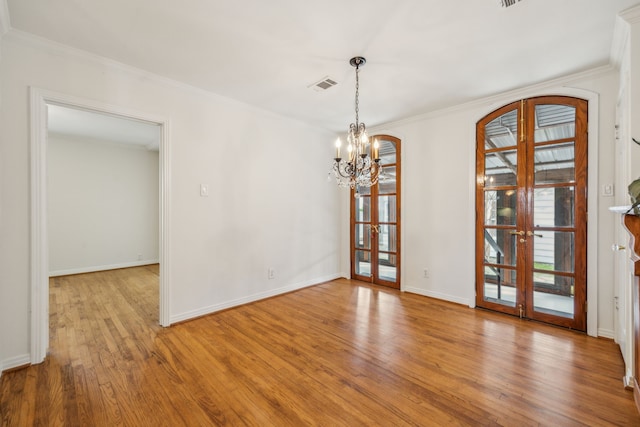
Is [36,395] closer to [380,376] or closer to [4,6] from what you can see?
[380,376]

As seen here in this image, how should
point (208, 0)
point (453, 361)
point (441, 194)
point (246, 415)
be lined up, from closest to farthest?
point (246, 415) < point (208, 0) < point (453, 361) < point (441, 194)

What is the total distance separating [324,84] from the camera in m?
3.16

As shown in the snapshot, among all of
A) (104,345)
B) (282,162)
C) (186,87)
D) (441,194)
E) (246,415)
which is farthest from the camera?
(282,162)

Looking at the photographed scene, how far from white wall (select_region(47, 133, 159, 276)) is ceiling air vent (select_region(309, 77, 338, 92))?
5215mm

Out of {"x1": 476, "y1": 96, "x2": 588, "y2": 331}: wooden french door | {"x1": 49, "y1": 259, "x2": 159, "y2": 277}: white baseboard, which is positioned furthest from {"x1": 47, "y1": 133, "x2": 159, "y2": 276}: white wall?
{"x1": 476, "y1": 96, "x2": 588, "y2": 331}: wooden french door

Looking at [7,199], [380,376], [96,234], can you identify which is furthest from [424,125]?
[96,234]

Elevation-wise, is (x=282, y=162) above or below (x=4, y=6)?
below

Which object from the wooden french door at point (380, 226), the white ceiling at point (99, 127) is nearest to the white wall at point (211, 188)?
the wooden french door at point (380, 226)

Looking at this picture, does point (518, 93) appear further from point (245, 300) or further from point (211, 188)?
point (245, 300)

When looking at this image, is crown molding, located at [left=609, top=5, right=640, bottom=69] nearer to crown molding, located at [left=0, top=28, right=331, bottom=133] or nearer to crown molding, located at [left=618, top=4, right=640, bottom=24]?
crown molding, located at [left=618, top=4, right=640, bottom=24]

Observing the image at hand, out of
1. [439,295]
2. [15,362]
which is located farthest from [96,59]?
[439,295]

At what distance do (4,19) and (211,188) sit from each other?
2.05 m

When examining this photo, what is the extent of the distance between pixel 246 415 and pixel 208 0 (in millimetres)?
2803

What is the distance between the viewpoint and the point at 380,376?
218 cm
